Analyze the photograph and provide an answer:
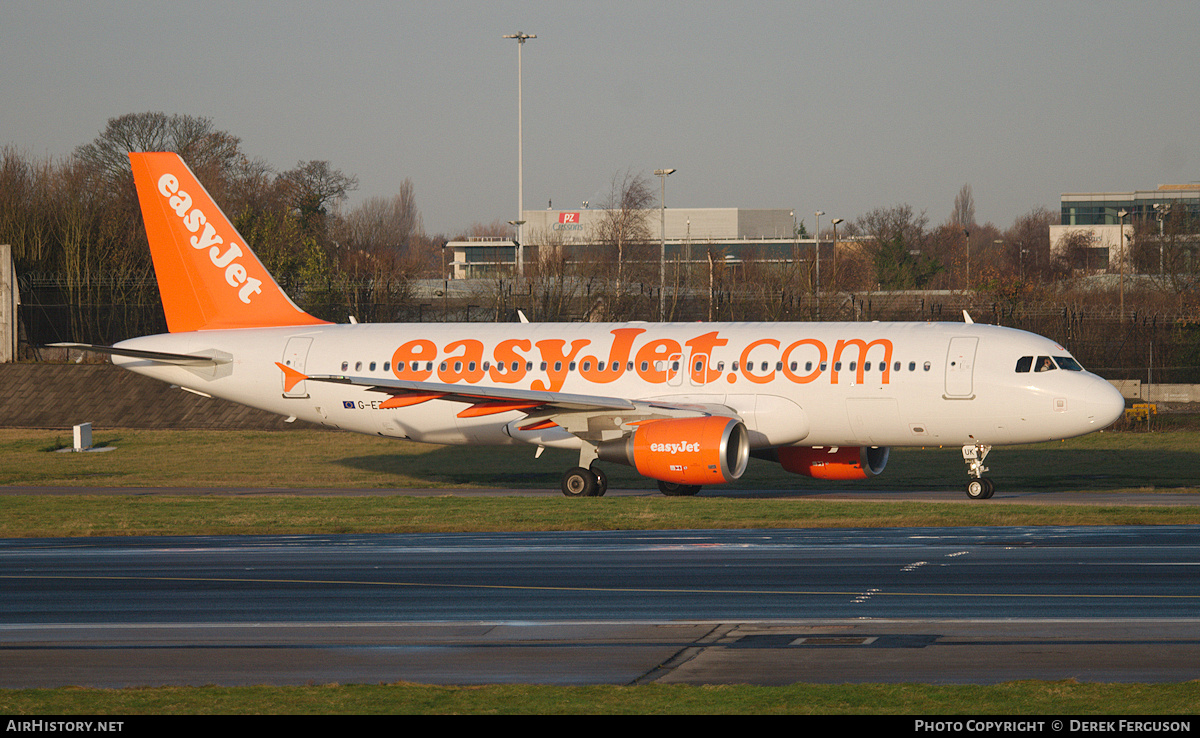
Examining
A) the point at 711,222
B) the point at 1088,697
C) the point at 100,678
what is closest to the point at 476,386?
the point at 100,678

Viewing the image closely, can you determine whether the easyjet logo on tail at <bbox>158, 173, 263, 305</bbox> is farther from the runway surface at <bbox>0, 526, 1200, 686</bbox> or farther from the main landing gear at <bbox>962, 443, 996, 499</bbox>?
the main landing gear at <bbox>962, 443, 996, 499</bbox>

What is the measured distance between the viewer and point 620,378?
3130 centimetres

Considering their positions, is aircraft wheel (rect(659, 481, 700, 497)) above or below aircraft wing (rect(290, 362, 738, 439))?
below

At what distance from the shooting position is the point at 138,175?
116ft

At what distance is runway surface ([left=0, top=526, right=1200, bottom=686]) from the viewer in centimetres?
1237

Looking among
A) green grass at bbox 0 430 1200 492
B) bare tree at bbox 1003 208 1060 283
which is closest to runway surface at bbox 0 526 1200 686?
green grass at bbox 0 430 1200 492

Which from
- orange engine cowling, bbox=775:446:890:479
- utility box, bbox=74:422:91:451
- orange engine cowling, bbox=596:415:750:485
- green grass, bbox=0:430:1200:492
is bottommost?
green grass, bbox=0:430:1200:492

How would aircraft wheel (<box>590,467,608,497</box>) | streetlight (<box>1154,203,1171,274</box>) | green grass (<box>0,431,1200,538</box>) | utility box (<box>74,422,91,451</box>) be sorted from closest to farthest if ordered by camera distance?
green grass (<box>0,431,1200,538</box>), aircraft wheel (<box>590,467,608,497</box>), utility box (<box>74,422,91,451</box>), streetlight (<box>1154,203,1171,274</box>)

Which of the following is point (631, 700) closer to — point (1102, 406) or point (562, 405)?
point (562, 405)

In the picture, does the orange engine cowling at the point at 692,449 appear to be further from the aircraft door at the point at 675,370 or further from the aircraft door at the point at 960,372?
the aircraft door at the point at 960,372

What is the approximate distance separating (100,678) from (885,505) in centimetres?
1862

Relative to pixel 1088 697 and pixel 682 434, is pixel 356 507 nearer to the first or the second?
pixel 682 434

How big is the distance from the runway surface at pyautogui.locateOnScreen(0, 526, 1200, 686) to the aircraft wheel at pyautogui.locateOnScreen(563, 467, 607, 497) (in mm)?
7950

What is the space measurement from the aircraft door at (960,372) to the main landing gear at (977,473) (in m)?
1.64
